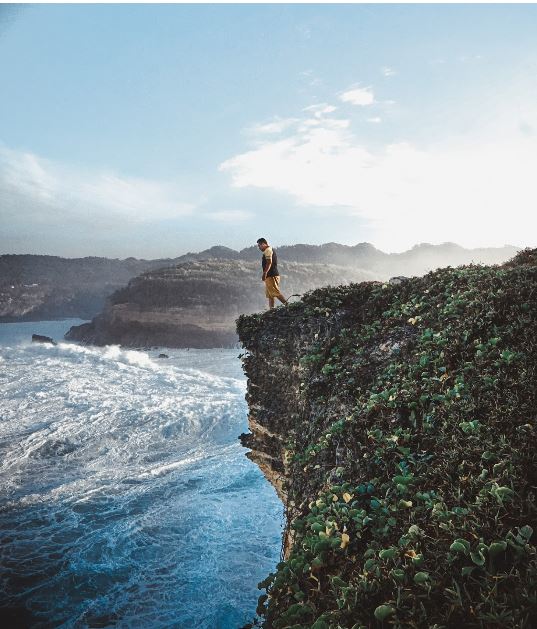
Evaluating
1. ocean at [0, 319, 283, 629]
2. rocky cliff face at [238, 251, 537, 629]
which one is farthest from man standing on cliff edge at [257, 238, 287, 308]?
ocean at [0, 319, 283, 629]

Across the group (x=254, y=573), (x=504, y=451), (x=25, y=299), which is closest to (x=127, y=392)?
(x=254, y=573)

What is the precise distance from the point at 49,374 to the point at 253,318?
95.9 feet

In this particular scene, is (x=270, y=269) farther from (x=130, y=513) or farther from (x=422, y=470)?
(x=130, y=513)

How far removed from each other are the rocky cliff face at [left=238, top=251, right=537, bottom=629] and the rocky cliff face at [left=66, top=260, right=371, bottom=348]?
51.4 m

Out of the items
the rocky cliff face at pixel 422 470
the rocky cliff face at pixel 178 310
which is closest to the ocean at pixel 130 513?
the rocky cliff face at pixel 422 470

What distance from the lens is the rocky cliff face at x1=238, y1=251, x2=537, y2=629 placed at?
8.94 feet

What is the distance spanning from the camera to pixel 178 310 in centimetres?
6353

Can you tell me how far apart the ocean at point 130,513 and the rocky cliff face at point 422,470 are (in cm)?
585

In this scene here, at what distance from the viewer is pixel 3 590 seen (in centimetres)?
1043

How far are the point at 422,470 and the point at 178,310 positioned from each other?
6154 centimetres

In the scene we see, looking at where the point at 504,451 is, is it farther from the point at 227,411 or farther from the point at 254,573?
the point at 227,411

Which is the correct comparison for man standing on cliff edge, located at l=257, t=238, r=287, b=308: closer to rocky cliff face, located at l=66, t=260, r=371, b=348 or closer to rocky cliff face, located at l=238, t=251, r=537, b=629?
rocky cliff face, located at l=238, t=251, r=537, b=629

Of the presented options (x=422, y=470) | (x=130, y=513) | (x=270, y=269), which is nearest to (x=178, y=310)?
(x=130, y=513)

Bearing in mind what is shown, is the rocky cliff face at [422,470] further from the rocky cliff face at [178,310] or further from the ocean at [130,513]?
the rocky cliff face at [178,310]
